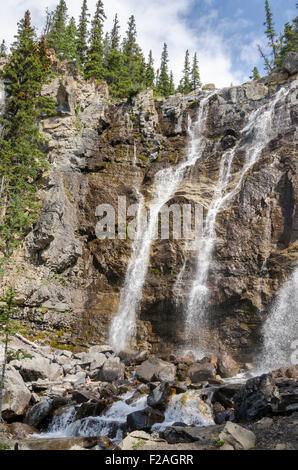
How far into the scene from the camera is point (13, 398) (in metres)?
12.3

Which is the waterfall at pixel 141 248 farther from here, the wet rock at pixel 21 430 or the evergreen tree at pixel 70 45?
the evergreen tree at pixel 70 45

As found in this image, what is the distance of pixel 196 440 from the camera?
27.0ft

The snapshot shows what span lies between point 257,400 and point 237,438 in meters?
2.79

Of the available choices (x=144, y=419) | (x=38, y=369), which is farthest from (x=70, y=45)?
(x=144, y=419)

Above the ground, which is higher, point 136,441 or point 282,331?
point 282,331

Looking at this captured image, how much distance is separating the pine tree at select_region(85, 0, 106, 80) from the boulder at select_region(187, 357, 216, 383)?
3769 centimetres

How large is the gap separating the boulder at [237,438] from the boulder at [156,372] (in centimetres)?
751

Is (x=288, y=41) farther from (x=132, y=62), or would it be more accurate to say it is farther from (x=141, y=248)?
(x=141, y=248)

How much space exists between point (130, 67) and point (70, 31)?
415 inches

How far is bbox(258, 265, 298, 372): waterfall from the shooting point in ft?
52.0

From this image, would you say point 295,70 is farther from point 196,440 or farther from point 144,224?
point 196,440

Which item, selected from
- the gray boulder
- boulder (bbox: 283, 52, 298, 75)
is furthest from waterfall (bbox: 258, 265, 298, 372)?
boulder (bbox: 283, 52, 298, 75)

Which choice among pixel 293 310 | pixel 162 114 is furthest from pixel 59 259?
pixel 162 114

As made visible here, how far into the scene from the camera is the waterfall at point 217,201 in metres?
18.9
